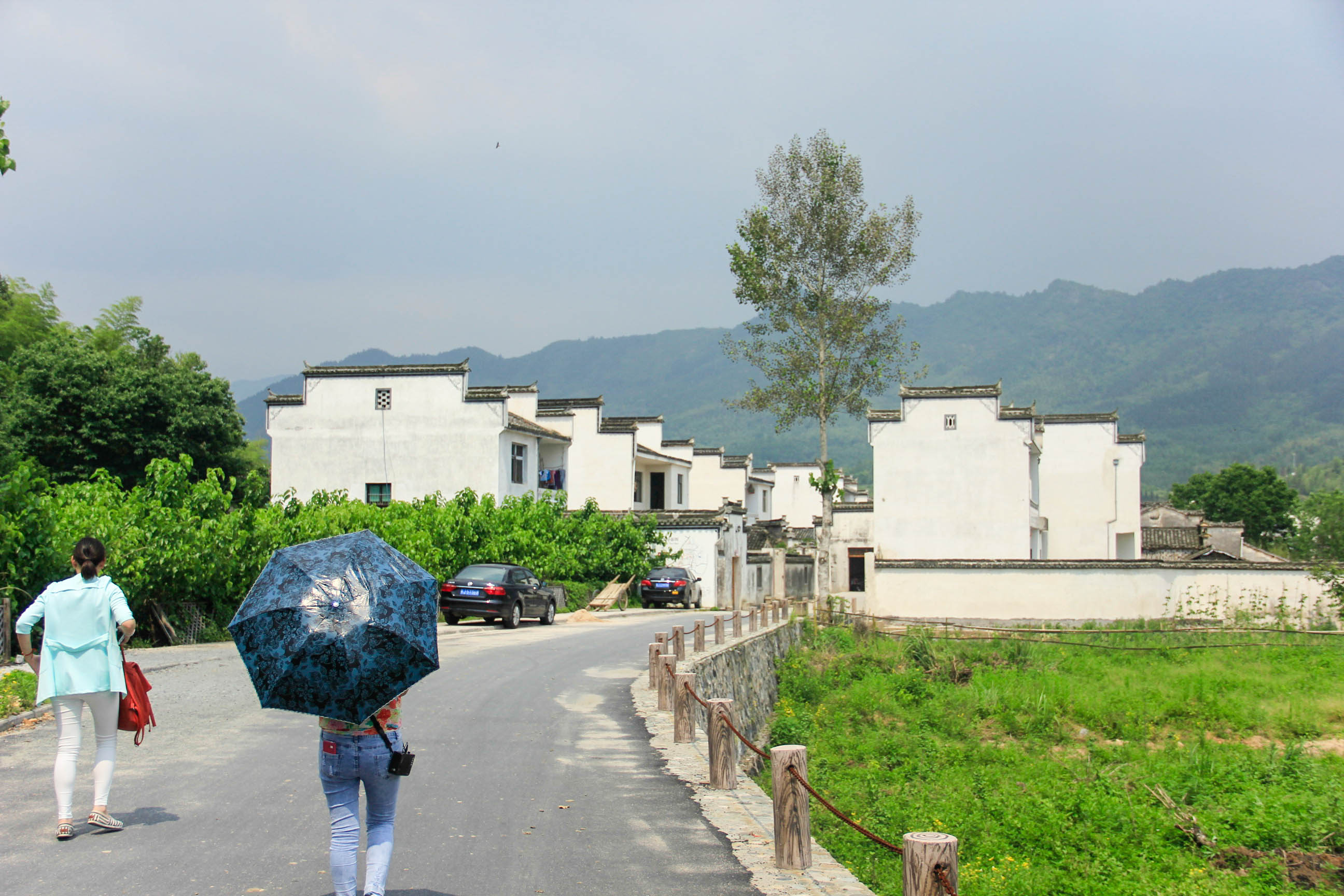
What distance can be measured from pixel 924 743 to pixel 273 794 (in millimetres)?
11008

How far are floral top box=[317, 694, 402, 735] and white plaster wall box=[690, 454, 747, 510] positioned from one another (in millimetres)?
52984

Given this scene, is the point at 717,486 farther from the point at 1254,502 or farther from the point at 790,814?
the point at 790,814

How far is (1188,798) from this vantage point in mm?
11680

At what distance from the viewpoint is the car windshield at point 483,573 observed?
24484 millimetres

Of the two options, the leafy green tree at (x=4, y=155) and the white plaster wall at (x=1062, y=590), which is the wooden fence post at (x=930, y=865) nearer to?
the leafy green tree at (x=4, y=155)

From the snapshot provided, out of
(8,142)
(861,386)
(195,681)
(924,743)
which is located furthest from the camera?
(861,386)

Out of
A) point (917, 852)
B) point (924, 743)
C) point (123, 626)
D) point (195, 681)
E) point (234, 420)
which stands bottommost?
point (924, 743)

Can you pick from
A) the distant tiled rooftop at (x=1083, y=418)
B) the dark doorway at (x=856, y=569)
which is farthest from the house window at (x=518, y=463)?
the distant tiled rooftop at (x=1083, y=418)

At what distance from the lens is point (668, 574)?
3666cm

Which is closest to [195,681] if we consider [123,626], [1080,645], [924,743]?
[123,626]

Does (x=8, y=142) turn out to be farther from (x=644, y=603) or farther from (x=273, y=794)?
(x=644, y=603)

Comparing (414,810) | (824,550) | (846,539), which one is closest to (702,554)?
(824,550)

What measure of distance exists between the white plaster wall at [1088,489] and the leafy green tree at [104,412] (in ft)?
117

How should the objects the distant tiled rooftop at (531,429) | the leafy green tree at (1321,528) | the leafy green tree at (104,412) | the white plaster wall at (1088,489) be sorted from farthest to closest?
the leafy green tree at (1321,528)
the white plaster wall at (1088,489)
the distant tiled rooftop at (531,429)
the leafy green tree at (104,412)
